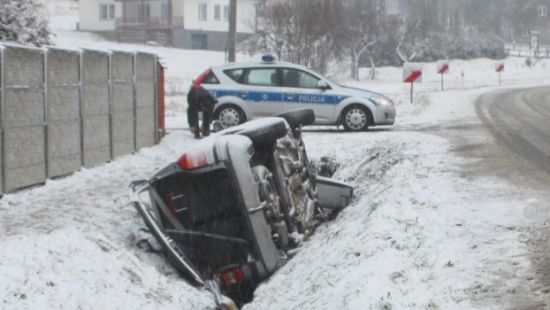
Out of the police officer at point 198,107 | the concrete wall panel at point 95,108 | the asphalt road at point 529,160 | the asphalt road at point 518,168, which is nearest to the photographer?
the asphalt road at point 518,168

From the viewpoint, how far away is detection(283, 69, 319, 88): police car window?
2033 centimetres

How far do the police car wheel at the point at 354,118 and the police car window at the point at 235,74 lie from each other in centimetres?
248

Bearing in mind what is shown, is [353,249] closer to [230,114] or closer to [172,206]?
[172,206]

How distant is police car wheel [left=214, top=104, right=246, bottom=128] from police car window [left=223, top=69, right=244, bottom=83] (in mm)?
615

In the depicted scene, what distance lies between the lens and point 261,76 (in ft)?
67.1

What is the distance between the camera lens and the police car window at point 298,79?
66.7 ft

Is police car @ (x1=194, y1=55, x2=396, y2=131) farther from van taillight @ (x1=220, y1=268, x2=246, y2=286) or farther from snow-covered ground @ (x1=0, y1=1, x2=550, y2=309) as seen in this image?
van taillight @ (x1=220, y1=268, x2=246, y2=286)

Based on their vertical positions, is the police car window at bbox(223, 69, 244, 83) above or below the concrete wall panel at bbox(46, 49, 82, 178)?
above

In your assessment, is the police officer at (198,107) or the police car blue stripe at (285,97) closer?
the police officer at (198,107)

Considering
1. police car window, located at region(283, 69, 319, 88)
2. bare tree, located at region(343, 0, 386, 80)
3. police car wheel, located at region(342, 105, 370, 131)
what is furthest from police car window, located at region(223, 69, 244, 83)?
bare tree, located at region(343, 0, 386, 80)

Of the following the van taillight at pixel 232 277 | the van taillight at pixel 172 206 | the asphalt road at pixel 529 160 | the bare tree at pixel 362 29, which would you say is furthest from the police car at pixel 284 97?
the bare tree at pixel 362 29

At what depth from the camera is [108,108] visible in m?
14.7

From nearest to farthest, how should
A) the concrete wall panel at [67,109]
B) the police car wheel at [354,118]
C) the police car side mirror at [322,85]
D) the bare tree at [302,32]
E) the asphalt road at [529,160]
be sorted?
the asphalt road at [529,160] < the concrete wall panel at [67,109] < the police car side mirror at [322,85] < the police car wheel at [354,118] < the bare tree at [302,32]

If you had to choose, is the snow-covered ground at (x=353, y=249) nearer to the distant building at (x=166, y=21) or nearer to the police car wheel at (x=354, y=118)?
the police car wheel at (x=354, y=118)
